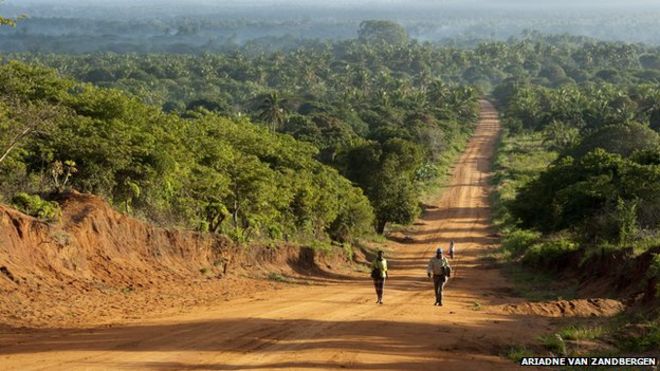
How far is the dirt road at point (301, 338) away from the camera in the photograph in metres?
12.7

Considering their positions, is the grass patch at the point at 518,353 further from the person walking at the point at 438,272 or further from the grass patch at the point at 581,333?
the person walking at the point at 438,272

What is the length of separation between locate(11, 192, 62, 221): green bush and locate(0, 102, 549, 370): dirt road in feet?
16.4

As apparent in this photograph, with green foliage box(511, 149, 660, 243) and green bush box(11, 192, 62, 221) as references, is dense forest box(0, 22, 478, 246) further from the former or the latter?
green foliage box(511, 149, 660, 243)

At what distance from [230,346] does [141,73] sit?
165075mm

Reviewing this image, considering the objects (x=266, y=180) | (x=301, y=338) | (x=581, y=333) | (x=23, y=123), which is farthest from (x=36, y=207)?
(x=581, y=333)

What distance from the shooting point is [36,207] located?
1994 centimetres

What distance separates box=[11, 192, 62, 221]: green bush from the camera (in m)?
19.9

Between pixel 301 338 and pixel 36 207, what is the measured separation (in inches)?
366

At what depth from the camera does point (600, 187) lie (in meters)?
32.9

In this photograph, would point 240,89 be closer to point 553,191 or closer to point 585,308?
point 553,191

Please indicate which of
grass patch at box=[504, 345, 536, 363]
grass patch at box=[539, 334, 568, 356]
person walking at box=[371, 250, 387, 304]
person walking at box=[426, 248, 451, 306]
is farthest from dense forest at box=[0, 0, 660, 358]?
person walking at box=[371, 250, 387, 304]

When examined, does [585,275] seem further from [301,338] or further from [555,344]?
[301,338]

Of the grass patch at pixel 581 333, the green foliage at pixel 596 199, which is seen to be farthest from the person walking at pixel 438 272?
the green foliage at pixel 596 199

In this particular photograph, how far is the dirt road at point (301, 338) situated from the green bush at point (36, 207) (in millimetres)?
4985
